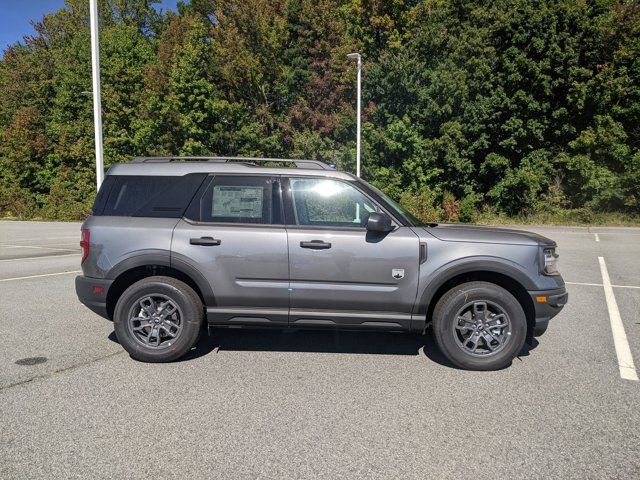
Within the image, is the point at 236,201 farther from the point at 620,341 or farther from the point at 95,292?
the point at 620,341

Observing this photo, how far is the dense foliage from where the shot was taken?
27.5 metres

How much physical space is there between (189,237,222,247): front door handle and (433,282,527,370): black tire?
7.12 ft

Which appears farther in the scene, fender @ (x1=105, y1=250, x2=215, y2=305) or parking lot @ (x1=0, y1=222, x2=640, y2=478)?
fender @ (x1=105, y1=250, x2=215, y2=305)

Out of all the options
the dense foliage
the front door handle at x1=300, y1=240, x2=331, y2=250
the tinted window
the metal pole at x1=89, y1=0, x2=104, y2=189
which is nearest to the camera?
the front door handle at x1=300, y1=240, x2=331, y2=250

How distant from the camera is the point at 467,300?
15.3ft

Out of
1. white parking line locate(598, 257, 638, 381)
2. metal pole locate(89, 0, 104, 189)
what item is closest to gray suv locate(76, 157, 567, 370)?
white parking line locate(598, 257, 638, 381)

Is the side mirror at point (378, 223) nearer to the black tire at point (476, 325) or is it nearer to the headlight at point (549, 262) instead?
the black tire at point (476, 325)

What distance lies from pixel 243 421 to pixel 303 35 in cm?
3516

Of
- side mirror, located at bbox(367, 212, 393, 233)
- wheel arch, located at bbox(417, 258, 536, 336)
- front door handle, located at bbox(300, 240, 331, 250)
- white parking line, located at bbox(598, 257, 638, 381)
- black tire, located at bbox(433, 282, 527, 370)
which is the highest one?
side mirror, located at bbox(367, 212, 393, 233)

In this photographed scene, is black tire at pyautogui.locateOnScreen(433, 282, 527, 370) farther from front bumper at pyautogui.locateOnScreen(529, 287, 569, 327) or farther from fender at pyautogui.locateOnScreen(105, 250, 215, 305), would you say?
fender at pyautogui.locateOnScreen(105, 250, 215, 305)

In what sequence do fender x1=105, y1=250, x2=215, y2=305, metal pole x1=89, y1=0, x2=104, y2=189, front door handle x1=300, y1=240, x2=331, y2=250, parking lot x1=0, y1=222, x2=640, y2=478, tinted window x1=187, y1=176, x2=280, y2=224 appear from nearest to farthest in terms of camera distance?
parking lot x1=0, y1=222, x2=640, y2=478 < front door handle x1=300, y1=240, x2=331, y2=250 < fender x1=105, y1=250, x2=215, y2=305 < tinted window x1=187, y1=176, x2=280, y2=224 < metal pole x1=89, y1=0, x2=104, y2=189

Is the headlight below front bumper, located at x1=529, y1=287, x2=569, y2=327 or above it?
above

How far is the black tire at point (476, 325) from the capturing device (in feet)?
15.2

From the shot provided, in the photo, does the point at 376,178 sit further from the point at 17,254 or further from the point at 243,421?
the point at 243,421
